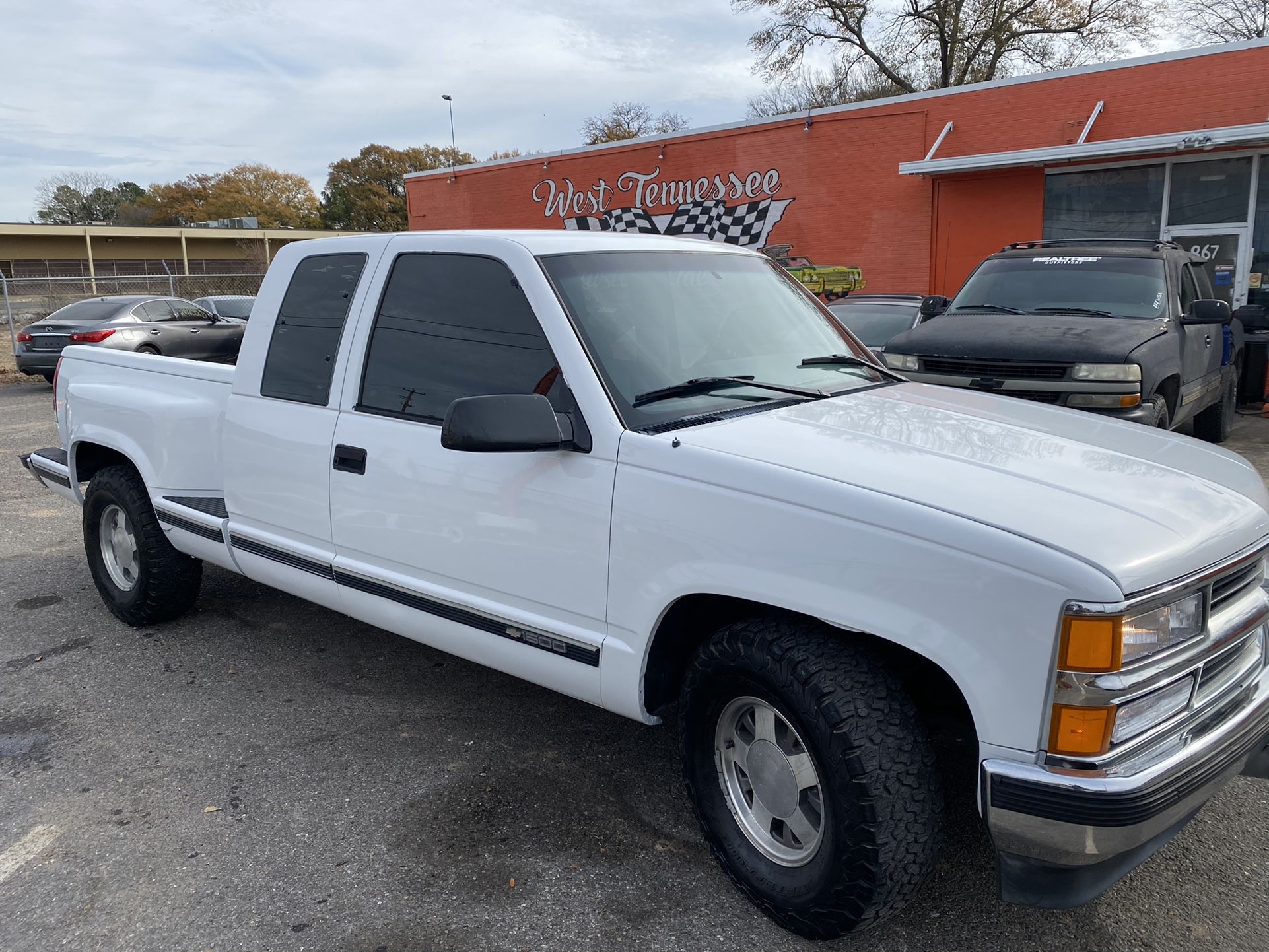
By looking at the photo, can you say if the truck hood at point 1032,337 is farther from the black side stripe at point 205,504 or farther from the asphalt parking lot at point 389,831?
the black side stripe at point 205,504

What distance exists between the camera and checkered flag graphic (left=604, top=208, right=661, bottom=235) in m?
19.5

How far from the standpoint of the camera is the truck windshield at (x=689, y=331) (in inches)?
117

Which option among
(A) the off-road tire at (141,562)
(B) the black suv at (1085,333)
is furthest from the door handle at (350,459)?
(B) the black suv at (1085,333)

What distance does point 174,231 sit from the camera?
52844 mm

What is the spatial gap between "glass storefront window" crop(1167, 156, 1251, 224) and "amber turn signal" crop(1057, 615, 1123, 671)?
45.0 feet

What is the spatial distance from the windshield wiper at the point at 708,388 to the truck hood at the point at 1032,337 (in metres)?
4.12

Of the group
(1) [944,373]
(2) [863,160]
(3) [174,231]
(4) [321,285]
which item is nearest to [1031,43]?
(2) [863,160]

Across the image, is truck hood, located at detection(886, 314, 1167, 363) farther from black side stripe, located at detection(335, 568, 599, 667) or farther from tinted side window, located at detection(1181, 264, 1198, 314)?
black side stripe, located at detection(335, 568, 599, 667)

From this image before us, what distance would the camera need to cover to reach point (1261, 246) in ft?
42.7

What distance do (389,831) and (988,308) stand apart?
660 centimetres

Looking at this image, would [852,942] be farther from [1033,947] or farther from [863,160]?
[863,160]

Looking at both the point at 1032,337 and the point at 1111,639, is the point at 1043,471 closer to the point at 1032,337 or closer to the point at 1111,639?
the point at 1111,639

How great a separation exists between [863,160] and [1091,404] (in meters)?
10.9

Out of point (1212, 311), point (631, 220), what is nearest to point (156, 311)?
point (631, 220)
